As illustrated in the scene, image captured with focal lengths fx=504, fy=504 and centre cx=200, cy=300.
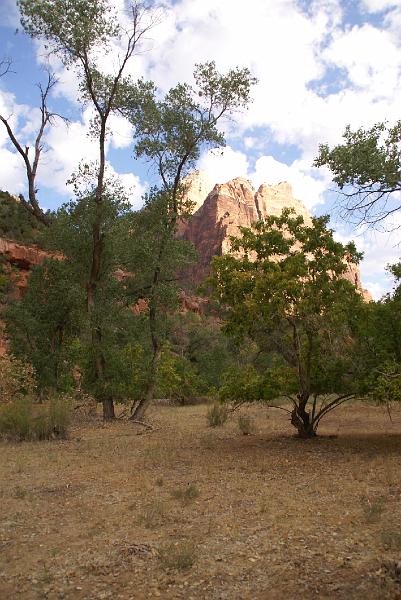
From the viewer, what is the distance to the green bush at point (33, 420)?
14629 mm

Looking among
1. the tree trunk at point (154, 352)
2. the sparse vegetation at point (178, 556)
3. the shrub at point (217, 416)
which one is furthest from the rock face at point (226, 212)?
the sparse vegetation at point (178, 556)

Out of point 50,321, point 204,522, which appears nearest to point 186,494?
point 204,522

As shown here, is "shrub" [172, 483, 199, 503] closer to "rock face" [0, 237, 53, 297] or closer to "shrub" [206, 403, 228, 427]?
"shrub" [206, 403, 228, 427]

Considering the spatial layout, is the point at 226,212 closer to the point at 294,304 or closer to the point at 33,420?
the point at 33,420

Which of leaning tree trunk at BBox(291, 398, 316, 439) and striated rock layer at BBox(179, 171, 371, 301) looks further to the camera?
striated rock layer at BBox(179, 171, 371, 301)

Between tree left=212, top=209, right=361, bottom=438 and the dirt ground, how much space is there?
1724 millimetres

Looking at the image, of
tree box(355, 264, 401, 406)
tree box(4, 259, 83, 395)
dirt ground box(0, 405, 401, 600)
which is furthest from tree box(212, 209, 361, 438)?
tree box(4, 259, 83, 395)

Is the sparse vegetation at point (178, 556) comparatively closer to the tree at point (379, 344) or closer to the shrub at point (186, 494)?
the shrub at point (186, 494)

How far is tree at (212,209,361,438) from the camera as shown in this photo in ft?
37.9

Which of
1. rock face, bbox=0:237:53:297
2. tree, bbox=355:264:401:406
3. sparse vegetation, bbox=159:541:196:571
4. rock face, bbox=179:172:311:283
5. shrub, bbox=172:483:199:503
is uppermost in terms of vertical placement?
rock face, bbox=179:172:311:283

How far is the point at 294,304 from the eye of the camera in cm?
1155

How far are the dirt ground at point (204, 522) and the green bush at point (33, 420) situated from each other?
187cm

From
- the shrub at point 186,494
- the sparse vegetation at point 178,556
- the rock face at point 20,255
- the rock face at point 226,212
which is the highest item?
the rock face at point 226,212

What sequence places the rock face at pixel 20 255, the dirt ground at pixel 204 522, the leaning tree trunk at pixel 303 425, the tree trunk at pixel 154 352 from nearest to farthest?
the dirt ground at pixel 204 522 < the leaning tree trunk at pixel 303 425 < the tree trunk at pixel 154 352 < the rock face at pixel 20 255
